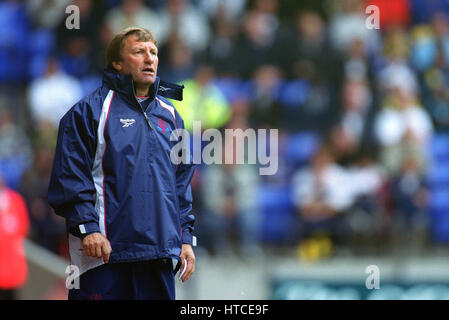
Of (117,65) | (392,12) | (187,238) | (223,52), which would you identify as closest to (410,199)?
(223,52)

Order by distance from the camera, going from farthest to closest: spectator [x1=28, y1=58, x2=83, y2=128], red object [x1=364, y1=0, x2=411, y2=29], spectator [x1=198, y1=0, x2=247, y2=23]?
red object [x1=364, y1=0, x2=411, y2=29], spectator [x1=198, y1=0, x2=247, y2=23], spectator [x1=28, y1=58, x2=83, y2=128]

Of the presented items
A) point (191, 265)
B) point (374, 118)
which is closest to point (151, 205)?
point (191, 265)

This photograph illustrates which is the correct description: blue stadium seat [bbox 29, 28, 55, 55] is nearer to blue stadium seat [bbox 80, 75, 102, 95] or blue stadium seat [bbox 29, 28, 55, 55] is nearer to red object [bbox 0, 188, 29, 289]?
blue stadium seat [bbox 80, 75, 102, 95]

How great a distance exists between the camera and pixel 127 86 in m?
4.13

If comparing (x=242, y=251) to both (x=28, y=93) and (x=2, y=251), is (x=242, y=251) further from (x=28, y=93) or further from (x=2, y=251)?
(x=28, y=93)

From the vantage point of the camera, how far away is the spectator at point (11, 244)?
8477 mm

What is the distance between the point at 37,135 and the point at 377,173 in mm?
4402

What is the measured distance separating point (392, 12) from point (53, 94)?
5.30 meters

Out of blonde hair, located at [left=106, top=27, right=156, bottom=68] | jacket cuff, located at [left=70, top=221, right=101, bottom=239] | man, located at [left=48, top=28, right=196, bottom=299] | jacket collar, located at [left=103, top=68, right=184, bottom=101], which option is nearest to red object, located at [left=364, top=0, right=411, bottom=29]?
jacket collar, located at [left=103, top=68, right=184, bottom=101]

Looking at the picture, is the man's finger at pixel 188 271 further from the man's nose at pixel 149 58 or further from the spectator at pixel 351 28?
the spectator at pixel 351 28

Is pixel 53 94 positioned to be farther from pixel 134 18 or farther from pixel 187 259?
pixel 187 259

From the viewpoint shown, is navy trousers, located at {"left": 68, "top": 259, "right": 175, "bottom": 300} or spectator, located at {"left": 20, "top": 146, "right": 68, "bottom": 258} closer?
navy trousers, located at {"left": 68, "top": 259, "right": 175, "bottom": 300}

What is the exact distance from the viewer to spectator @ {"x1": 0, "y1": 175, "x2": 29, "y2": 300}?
848cm

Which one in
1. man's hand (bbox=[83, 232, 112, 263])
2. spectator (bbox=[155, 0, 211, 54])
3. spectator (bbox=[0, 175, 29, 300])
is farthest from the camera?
spectator (bbox=[155, 0, 211, 54])
